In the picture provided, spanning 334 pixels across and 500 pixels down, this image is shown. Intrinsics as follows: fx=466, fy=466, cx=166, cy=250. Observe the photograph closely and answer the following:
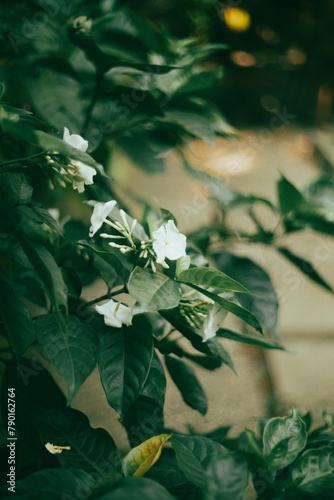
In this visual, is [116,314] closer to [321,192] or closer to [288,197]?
[288,197]

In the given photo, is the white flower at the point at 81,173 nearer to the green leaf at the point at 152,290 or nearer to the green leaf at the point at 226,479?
the green leaf at the point at 152,290

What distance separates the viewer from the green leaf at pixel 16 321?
588 millimetres

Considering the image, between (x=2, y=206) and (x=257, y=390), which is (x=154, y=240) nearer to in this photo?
(x=2, y=206)

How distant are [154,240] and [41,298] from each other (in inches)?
13.2

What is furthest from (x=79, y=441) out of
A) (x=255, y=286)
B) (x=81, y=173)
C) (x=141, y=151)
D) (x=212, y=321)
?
(x=141, y=151)

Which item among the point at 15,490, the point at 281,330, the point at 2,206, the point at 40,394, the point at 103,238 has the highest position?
the point at 2,206

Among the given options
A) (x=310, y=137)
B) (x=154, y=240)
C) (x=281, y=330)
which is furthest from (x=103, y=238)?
(x=310, y=137)

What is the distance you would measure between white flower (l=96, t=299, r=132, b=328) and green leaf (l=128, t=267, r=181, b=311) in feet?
0.18

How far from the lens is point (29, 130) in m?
0.47

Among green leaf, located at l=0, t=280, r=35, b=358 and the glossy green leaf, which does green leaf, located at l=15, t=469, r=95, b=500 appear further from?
the glossy green leaf

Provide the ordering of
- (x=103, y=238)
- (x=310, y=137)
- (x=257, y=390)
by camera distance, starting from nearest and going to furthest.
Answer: (x=103, y=238), (x=257, y=390), (x=310, y=137)

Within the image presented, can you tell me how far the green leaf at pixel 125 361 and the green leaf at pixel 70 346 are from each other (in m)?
0.02

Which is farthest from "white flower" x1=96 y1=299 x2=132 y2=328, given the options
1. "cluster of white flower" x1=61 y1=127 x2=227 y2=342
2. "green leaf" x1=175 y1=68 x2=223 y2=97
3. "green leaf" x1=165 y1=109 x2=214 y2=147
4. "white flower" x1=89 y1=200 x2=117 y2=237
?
"green leaf" x1=175 y1=68 x2=223 y2=97

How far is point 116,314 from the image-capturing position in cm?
64
